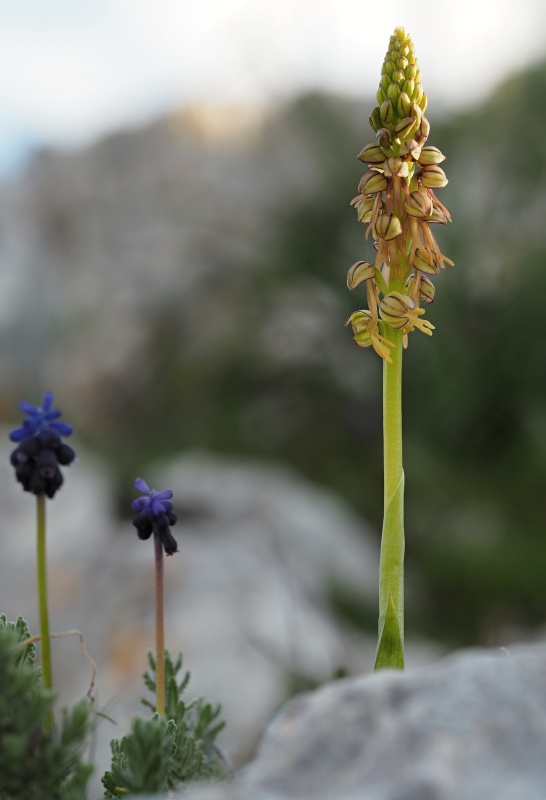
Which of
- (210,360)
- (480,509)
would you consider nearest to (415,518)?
(480,509)

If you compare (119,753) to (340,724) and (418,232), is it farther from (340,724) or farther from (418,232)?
(418,232)

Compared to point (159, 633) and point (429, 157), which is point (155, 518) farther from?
point (429, 157)

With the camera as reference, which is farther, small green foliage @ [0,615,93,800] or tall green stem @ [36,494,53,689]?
tall green stem @ [36,494,53,689]

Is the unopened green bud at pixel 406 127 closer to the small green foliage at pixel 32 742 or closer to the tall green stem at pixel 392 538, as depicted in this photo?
the tall green stem at pixel 392 538

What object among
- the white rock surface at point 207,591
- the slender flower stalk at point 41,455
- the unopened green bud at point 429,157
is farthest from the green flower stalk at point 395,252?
the white rock surface at point 207,591

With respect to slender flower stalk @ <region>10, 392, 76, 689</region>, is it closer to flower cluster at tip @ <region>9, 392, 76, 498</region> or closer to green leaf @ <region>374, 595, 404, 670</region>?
flower cluster at tip @ <region>9, 392, 76, 498</region>

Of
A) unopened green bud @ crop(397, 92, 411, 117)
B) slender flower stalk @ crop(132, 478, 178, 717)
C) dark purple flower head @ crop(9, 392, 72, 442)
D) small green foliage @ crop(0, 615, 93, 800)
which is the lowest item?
small green foliage @ crop(0, 615, 93, 800)

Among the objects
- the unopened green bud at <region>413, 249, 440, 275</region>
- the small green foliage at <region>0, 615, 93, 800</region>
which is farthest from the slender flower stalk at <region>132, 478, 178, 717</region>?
the unopened green bud at <region>413, 249, 440, 275</region>

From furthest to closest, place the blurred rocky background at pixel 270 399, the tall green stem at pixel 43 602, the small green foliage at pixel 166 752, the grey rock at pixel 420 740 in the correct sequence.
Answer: the blurred rocky background at pixel 270 399, the tall green stem at pixel 43 602, the small green foliage at pixel 166 752, the grey rock at pixel 420 740

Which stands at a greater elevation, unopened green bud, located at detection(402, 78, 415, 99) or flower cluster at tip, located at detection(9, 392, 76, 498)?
unopened green bud, located at detection(402, 78, 415, 99)

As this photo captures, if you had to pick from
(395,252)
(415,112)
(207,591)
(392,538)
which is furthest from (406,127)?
(207,591)

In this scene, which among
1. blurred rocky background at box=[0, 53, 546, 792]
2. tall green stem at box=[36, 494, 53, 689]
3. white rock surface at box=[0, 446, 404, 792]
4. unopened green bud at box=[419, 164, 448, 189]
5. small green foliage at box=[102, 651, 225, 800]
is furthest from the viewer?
blurred rocky background at box=[0, 53, 546, 792]
